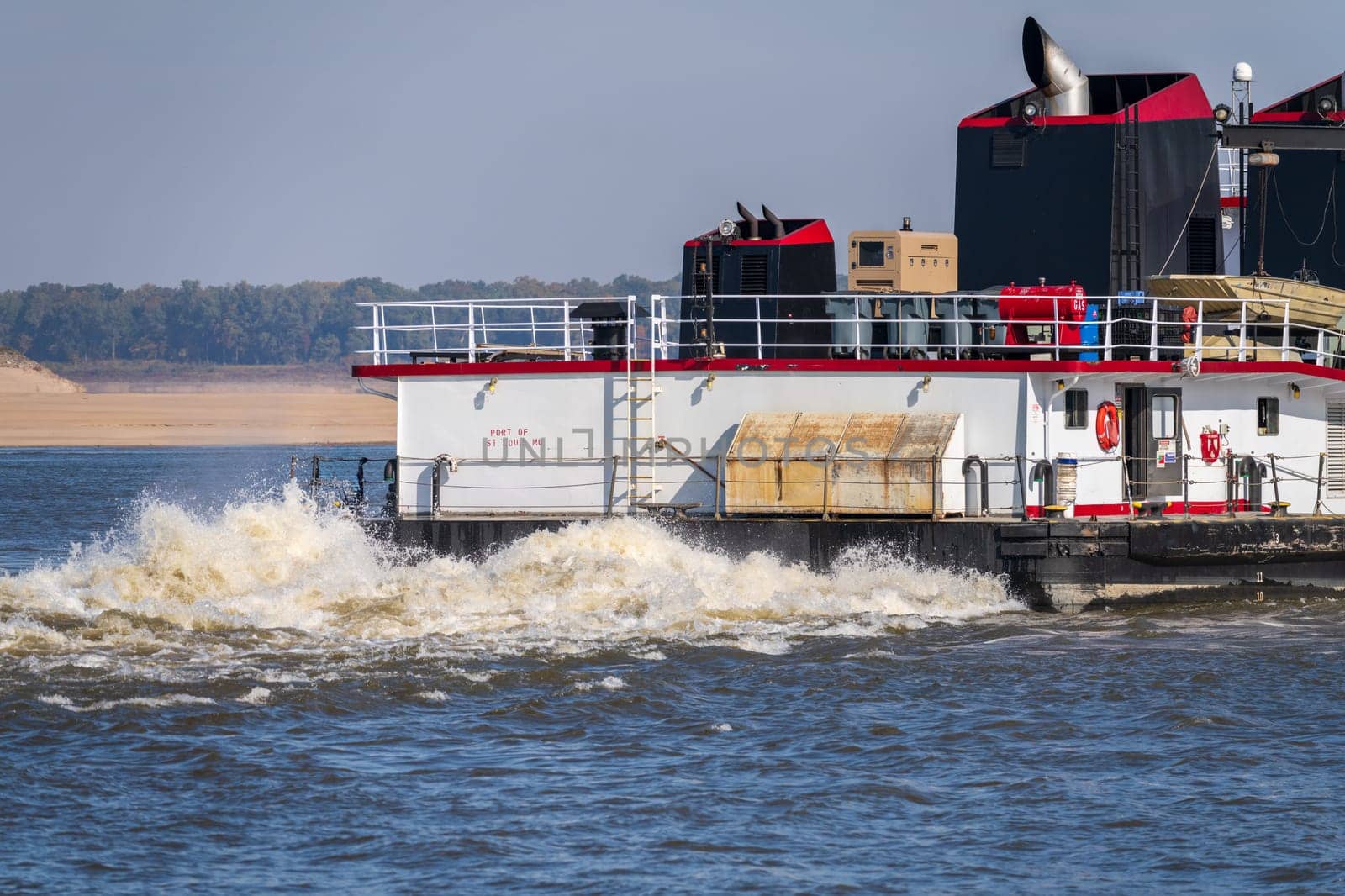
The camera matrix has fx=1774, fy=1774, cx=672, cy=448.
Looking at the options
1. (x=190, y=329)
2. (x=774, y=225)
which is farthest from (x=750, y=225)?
(x=190, y=329)

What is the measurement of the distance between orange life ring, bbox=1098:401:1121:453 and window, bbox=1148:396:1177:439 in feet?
2.23

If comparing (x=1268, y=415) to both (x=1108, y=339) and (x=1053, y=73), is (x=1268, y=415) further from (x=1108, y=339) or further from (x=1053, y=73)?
(x=1053, y=73)

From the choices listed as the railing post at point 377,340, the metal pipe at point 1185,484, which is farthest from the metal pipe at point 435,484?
the metal pipe at point 1185,484

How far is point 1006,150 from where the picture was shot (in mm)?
24703

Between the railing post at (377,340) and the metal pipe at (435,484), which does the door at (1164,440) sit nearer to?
the metal pipe at (435,484)

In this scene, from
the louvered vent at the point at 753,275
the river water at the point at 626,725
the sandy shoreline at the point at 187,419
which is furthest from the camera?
the sandy shoreline at the point at 187,419

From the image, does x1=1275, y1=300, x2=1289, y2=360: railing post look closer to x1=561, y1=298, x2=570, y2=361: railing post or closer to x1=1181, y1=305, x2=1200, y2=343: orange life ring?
x1=1181, y1=305, x2=1200, y2=343: orange life ring

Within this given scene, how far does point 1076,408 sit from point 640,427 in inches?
204

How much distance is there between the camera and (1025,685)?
640 inches

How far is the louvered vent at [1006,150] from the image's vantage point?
24.6m

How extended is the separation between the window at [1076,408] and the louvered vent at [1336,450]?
4075 mm

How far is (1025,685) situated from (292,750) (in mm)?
6680

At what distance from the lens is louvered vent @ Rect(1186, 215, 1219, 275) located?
2525 centimetres

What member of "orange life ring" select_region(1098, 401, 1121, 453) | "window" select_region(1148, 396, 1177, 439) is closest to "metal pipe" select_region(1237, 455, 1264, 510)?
"window" select_region(1148, 396, 1177, 439)
